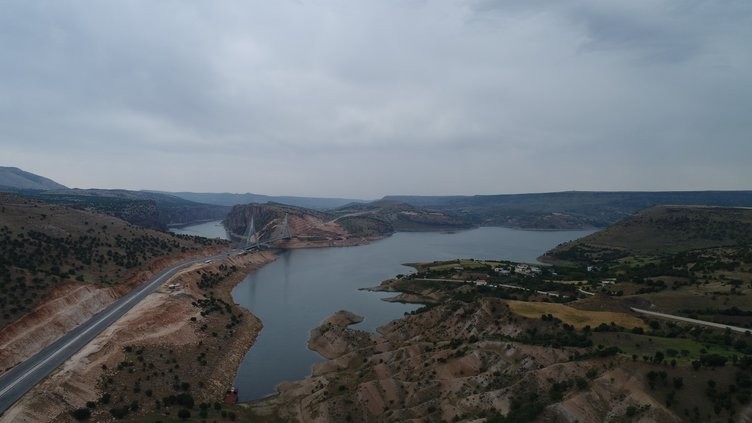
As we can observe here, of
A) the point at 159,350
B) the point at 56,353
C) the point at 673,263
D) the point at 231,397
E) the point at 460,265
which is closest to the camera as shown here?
the point at 231,397

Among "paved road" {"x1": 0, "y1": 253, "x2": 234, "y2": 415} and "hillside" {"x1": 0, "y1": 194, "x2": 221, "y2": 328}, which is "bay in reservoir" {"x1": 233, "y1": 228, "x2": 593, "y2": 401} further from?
"hillside" {"x1": 0, "y1": 194, "x2": 221, "y2": 328}

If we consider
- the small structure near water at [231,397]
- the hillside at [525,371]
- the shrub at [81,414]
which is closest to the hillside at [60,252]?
the shrub at [81,414]

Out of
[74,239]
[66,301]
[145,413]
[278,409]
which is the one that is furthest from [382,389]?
[74,239]

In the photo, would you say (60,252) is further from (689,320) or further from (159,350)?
A: (689,320)

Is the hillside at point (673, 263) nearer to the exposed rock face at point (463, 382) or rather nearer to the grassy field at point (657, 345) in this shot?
the grassy field at point (657, 345)

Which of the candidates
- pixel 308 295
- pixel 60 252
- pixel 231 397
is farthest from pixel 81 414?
pixel 308 295

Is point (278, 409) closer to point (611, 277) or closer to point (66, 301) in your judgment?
point (66, 301)
